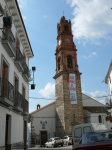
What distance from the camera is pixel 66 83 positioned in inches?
1236

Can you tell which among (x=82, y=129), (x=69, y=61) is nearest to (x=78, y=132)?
(x=82, y=129)

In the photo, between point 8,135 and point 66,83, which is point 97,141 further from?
point 66,83

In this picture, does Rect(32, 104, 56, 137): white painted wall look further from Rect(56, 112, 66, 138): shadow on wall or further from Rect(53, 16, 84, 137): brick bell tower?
Rect(53, 16, 84, 137): brick bell tower

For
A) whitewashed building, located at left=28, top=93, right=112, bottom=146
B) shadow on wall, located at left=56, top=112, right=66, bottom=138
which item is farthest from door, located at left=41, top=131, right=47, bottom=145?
shadow on wall, located at left=56, top=112, right=66, bottom=138

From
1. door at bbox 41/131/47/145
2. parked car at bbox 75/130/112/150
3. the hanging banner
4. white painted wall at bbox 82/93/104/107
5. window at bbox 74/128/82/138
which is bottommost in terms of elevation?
door at bbox 41/131/47/145

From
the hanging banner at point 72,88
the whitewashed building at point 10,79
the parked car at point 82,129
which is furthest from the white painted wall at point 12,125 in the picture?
the hanging banner at point 72,88

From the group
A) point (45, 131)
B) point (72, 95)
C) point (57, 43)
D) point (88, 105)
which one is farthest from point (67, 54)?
point (45, 131)

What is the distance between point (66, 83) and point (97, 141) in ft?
85.2

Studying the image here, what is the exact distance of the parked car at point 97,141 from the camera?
481 cm

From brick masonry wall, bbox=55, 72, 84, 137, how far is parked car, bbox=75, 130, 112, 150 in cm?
2398

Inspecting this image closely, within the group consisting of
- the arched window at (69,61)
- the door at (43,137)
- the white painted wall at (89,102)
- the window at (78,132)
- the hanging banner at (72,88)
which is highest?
the arched window at (69,61)

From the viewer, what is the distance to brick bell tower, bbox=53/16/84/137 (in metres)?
29.8

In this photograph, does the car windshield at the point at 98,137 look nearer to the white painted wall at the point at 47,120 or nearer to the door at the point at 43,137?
the white painted wall at the point at 47,120

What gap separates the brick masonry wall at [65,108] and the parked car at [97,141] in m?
24.0
